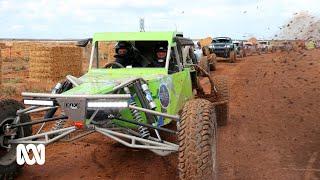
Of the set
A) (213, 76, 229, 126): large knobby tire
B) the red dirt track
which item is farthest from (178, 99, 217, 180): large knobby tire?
(213, 76, 229, 126): large knobby tire

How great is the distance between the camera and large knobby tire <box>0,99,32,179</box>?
639 centimetres

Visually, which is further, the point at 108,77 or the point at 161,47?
the point at 161,47

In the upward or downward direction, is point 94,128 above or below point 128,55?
below

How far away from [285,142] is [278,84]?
919cm

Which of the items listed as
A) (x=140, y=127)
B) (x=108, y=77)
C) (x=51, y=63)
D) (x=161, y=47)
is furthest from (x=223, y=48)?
(x=140, y=127)

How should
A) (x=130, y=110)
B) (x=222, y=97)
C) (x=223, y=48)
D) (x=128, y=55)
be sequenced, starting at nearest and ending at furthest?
(x=130, y=110), (x=128, y=55), (x=222, y=97), (x=223, y=48)

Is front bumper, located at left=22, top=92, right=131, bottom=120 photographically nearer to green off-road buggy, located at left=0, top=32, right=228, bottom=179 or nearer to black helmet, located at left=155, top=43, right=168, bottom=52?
green off-road buggy, located at left=0, top=32, right=228, bottom=179

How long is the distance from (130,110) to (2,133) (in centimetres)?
168

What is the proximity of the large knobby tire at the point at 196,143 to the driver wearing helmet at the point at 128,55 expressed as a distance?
2.63 m

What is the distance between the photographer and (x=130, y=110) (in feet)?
21.7

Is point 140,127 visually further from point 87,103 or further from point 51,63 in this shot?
point 51,63

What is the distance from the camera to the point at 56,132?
19.7 ft

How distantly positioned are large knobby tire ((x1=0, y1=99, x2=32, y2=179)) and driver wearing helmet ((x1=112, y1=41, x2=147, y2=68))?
2.09 meters

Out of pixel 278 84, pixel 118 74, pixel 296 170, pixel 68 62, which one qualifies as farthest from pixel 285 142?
pixel 68 62
